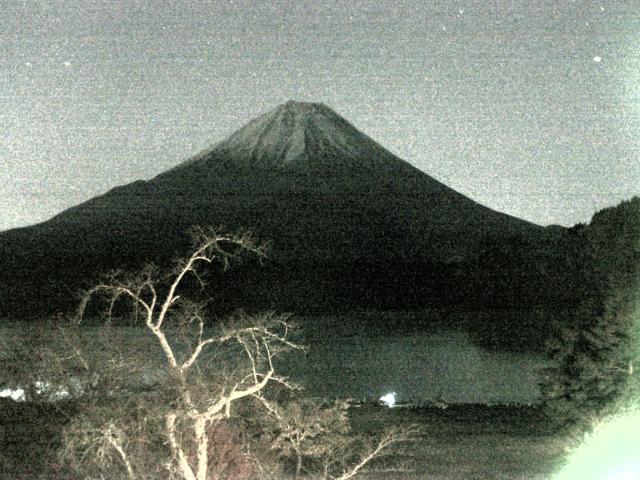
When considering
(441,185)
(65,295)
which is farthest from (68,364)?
(441,185)

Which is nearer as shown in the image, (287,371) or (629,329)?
(629,329)

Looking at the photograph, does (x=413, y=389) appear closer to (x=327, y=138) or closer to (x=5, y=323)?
(x=5, y=323)

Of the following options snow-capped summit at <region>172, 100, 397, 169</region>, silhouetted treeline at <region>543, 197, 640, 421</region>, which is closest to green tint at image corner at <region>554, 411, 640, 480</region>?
silhouetted treeline at <region>543, 197, 640, 421</region>

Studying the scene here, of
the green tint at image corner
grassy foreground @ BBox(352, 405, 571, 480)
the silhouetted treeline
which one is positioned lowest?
grassy foreground @ BBox(352, 405, 571, 480)

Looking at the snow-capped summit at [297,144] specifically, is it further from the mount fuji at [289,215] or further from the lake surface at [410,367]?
the lake surface at [410,367]

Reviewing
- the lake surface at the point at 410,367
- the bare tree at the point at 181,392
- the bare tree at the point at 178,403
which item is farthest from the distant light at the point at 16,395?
Answer: the lake surface at the point at 410,367

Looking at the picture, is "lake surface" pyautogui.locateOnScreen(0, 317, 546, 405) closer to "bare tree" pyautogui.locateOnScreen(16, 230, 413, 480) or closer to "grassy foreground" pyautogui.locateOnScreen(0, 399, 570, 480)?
"grassy foreground" pyautogui.locateOnScreen(0, 399, 570, 480)
